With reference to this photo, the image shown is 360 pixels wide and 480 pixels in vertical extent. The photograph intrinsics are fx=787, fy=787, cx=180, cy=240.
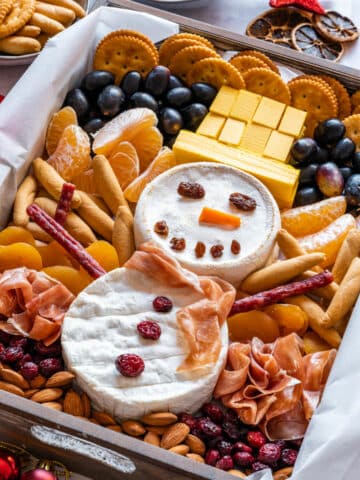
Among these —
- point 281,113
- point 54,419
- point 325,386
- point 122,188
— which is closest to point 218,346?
point 325,386

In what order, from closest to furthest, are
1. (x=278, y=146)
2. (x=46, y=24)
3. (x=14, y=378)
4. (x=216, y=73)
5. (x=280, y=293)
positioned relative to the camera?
1. (x=14, y=378)
2. (x=280, y=293)
3. (x=278, y=146)
4. (x=216, y=73)
5. (x=46, y=24)

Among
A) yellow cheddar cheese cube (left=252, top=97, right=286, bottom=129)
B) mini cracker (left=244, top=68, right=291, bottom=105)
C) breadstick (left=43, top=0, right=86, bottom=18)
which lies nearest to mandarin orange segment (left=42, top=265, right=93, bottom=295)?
yellow cheddar cheese cube (left=252, top=97, right=286, bottom=129)

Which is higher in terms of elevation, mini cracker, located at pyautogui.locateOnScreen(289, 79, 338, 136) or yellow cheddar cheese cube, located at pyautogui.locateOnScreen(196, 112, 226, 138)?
mini cracker, located at pyautogui.locateOnScreen(289, 79, 338, 136)

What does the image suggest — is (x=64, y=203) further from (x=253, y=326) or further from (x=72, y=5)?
(x=72, y=5)

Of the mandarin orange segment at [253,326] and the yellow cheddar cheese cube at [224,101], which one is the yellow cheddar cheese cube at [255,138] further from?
the mandarin orange segment at [253,326]

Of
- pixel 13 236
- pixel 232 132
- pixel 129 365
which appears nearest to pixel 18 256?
pixel 13 236

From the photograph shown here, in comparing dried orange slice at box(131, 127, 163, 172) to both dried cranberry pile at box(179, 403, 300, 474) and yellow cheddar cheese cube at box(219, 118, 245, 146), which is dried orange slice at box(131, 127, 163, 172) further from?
dried cranberry pile at box(179, 403, 300, 474)

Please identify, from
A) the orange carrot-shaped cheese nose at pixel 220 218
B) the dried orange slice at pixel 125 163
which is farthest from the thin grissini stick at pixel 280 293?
the dried orange slice at pixel 125 163
